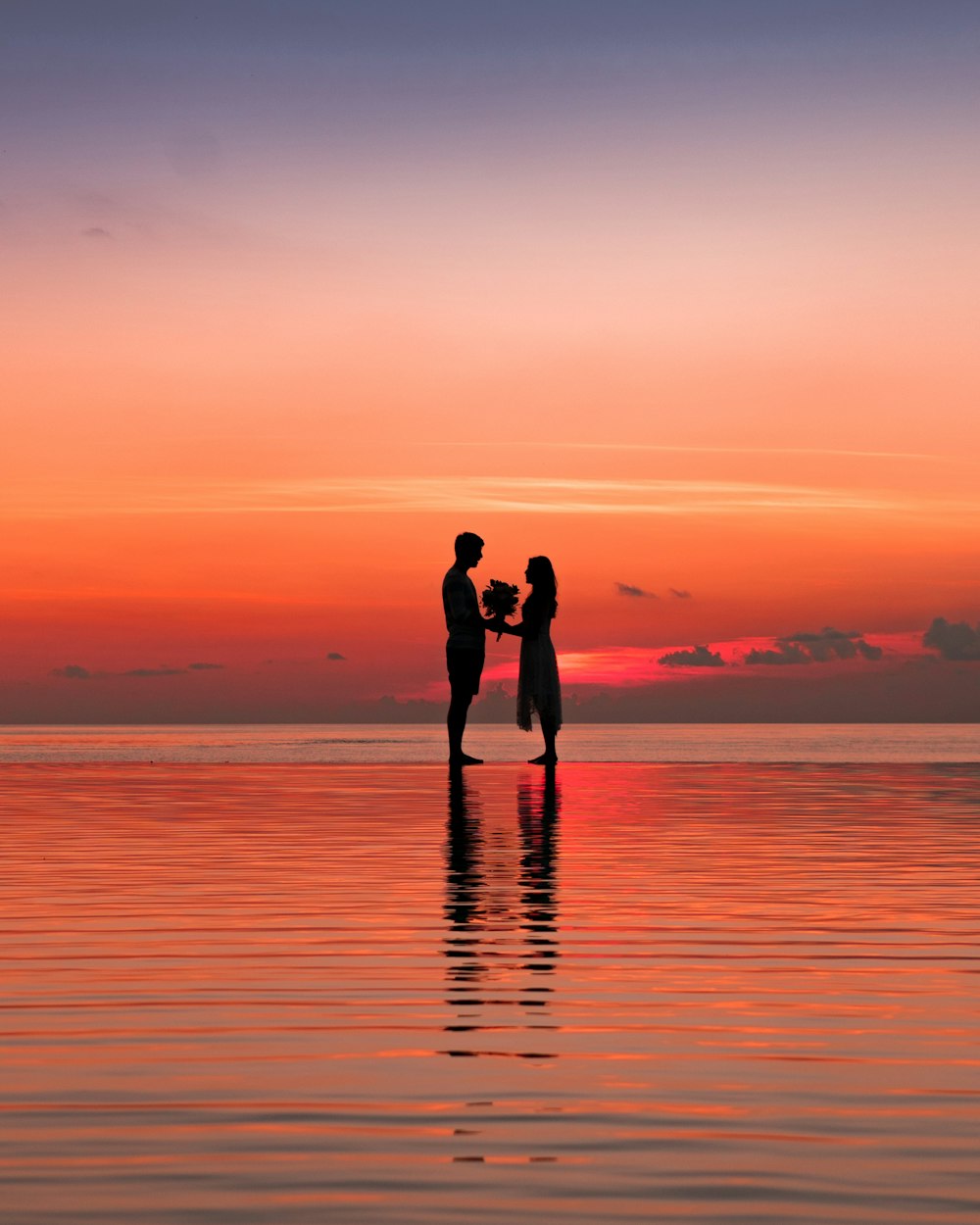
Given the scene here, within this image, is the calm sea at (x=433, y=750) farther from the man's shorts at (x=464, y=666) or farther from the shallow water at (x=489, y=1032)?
the shallow water at (x=489, y=1032)

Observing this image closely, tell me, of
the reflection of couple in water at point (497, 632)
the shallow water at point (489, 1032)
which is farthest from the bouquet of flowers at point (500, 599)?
→ the shallow water at point (489, 1032)

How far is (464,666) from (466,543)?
58.6 inches

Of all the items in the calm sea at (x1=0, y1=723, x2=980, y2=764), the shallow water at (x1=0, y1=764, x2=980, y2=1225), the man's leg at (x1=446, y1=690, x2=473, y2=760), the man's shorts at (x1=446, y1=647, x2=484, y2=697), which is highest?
the shallow water at (x1=0, y1=764, x2=980, y2=1225)

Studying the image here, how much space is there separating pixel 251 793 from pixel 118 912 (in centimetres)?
976

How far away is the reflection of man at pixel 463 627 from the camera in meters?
21.3

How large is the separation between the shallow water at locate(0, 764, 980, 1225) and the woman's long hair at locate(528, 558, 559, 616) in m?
8.98

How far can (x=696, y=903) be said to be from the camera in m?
9.05

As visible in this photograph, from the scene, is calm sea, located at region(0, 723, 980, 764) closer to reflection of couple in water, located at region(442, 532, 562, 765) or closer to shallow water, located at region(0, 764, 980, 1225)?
reflection of couple in water, located at region(442, 532, 562, 765)

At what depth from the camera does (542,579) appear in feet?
70.1

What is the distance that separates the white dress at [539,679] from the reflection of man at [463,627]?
547mm

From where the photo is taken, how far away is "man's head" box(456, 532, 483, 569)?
21375 millimetres

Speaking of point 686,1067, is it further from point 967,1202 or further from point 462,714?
point 462,714

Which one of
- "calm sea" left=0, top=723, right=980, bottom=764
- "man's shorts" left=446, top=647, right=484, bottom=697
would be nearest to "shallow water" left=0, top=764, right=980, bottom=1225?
"man's shorts" left=446, top=647, right=484, bottom=697

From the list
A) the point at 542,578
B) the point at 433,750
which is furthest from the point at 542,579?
the point at 433,750
